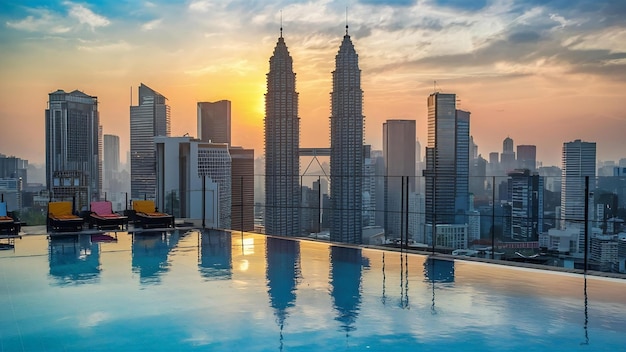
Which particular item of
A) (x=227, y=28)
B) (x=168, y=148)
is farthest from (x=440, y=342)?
(x=168, y=148)

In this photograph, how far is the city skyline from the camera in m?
13.8

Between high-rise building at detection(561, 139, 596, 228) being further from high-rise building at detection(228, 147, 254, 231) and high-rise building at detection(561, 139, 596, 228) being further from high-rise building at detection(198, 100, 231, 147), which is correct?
high-rise building at detection(198, 100, 231, 147)

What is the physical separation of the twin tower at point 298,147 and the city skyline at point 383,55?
6.17 ft

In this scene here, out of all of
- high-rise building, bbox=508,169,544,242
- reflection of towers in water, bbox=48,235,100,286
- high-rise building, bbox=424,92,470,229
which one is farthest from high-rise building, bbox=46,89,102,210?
high-rise building, bbox=508,169,544,242

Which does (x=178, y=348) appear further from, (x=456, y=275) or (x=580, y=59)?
(x=580, y=59)

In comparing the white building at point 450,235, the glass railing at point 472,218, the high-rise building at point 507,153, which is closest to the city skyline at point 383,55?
the high-rise building at point 507,153

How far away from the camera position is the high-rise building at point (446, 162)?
7996 millimetres

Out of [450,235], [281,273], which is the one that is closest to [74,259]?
[281,273]

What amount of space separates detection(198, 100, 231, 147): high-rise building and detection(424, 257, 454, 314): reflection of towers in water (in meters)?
17.1

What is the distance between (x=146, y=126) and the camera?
23.2 meters

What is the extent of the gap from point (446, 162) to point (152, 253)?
7430 mm

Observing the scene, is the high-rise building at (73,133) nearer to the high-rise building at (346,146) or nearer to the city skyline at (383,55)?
the city skyline at (383,55)

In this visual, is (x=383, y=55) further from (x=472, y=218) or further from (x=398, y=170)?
(x=472, y=218)

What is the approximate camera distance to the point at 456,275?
5.68 m
